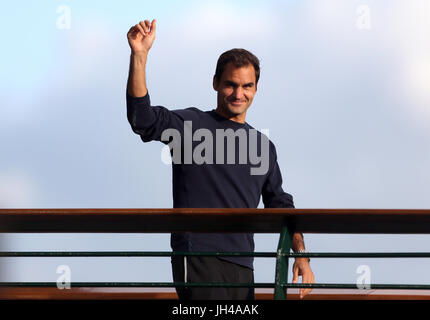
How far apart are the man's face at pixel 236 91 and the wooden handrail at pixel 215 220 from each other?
31.2 inches

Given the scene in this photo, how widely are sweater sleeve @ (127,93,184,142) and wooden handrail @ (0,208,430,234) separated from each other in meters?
0.58

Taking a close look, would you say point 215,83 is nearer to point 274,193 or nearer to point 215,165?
point 215,165

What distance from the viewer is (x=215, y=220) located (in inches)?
161

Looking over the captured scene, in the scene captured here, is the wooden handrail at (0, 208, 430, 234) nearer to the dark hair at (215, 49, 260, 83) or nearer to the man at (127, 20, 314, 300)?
the man at (127, 20, 314, 300)

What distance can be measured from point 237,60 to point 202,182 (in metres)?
→ 0.82

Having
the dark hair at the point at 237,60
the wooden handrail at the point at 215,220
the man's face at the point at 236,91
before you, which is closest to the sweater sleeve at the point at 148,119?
the man's face at the point at 236,91

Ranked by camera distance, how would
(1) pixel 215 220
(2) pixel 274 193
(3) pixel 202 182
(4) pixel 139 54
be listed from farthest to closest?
(2) pixel 274 193 → (3) pixel 202 182 → (4) pixel 139 54 → (1) pixel 215 220

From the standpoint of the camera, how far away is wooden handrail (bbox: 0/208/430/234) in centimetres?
395

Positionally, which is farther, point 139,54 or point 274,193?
point 274,193

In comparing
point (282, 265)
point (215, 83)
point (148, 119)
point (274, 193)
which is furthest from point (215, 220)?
point (215, 83)

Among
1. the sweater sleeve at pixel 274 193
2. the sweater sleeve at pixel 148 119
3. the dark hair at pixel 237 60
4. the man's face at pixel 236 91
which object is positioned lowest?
the sweater sleeve at pixel 274 193

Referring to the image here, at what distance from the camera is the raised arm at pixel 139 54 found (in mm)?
4430

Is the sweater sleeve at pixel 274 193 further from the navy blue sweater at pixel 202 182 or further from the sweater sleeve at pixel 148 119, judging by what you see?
the sweater sleeve at pixel 148 119

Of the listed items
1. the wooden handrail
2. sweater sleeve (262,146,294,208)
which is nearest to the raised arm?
the wooden handrail
